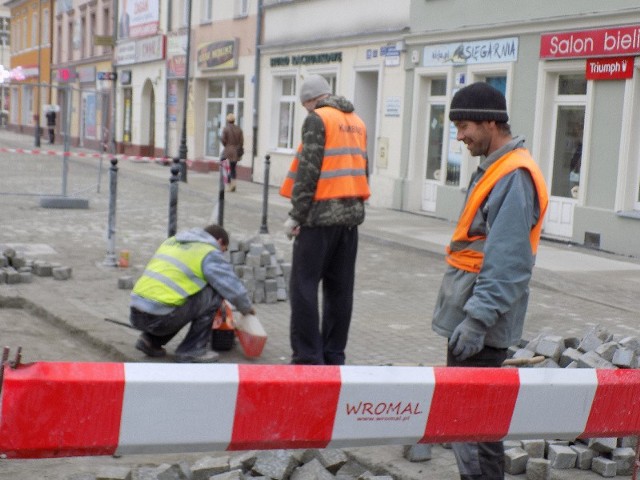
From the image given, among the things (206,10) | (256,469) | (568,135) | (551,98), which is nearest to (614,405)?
(256,469)

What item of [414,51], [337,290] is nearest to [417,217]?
[414,51]

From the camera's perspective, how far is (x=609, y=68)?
602 inches

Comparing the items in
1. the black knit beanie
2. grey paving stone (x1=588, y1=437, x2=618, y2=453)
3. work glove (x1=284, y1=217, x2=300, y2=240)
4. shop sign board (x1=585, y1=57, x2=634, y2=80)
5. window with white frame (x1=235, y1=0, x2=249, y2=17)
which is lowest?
grey paving stone (x1=588, y1=437, x2=618, y2=453)

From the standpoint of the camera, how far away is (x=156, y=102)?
119ft

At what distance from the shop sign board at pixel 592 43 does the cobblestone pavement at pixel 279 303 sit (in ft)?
9.35

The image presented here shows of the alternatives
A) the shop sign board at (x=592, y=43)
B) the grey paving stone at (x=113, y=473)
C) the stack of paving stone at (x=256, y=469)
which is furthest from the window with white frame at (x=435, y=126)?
the grey paving stone at (x=113, y=473)

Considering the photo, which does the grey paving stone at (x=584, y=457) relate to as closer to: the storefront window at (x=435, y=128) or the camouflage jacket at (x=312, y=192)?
the camouflage jacket at (x=312, y=192)

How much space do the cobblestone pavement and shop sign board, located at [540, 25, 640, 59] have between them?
2851 millimetres

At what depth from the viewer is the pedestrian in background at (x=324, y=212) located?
21.7ft

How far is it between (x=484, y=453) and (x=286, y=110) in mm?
22923

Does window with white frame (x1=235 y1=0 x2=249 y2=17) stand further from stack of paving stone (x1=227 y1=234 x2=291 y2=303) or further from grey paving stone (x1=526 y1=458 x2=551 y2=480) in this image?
grey paving stone (x1=526 y1=458 x2=551 y2=480)

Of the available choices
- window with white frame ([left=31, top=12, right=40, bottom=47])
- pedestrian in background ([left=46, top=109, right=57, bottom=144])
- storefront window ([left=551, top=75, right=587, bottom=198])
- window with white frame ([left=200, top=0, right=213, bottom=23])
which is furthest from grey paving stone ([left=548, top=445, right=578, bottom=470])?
window with white frame ([left=31, top=12, right=40, bottom=47])

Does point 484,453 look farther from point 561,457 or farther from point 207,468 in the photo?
point 207,468

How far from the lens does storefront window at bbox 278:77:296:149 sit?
26422 mm
